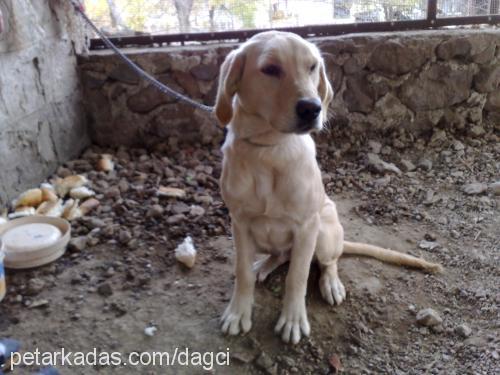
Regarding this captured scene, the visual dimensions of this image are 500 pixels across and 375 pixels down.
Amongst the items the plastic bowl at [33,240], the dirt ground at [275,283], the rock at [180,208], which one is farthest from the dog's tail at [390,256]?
the plastic bowl at [33,240]

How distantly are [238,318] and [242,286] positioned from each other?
137 millimetres

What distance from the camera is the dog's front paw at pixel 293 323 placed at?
81.2 inches

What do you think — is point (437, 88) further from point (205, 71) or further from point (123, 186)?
point (123, 186)

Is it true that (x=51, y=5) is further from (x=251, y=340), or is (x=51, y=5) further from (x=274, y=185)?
(x=251, y=340)

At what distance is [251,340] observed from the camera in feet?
6.87

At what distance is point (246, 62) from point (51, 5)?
2271 millimetres

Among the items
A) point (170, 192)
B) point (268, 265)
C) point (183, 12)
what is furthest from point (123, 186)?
point (183, 12)

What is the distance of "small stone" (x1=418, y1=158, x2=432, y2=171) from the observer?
3627mm

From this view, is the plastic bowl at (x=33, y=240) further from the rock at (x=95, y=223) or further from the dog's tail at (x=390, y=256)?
the dog's tail at (x=390, y=256)

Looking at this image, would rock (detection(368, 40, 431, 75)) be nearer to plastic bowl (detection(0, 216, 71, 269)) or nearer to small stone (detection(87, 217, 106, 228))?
small stone (detection(87, 217, 106, 228))

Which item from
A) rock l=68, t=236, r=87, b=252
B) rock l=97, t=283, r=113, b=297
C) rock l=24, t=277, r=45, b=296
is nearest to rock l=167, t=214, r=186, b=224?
rock l=68, t=236, r=87, b=252

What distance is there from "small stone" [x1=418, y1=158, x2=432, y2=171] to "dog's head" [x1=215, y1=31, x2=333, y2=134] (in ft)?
6.60

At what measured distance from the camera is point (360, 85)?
13.0 feet

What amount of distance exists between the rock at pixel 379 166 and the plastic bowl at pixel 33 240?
2144 mm
